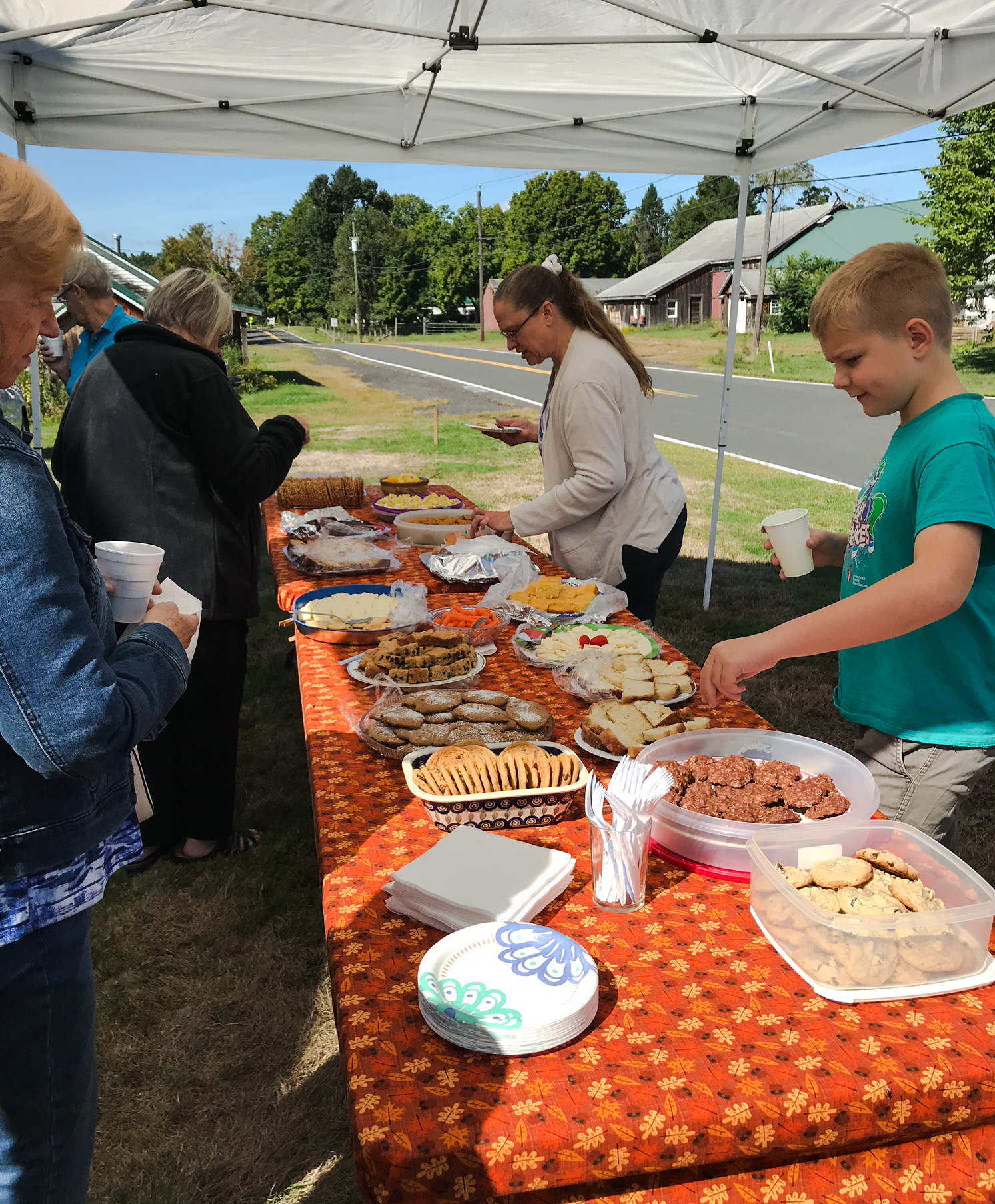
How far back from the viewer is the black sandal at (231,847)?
3225 mm

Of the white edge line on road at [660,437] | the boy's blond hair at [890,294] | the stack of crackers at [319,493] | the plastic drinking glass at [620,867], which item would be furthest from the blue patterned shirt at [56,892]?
the white edge line on road at [660,437]

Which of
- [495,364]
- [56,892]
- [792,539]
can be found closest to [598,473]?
[792,539]

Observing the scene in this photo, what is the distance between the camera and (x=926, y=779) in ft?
5.80

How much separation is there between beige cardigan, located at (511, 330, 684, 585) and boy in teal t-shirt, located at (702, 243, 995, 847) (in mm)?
1208

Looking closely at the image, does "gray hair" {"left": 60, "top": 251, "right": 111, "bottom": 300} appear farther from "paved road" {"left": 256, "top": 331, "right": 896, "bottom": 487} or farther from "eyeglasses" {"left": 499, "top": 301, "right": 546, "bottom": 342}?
"paved road" {"left": 256, "top": 331, "right": 896, "bottom": 487}

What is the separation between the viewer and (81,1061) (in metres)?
1.30

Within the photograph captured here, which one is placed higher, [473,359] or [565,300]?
[565,300]

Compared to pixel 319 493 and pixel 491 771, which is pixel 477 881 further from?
pixel 319 493

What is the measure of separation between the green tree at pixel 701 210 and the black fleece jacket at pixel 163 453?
255 ft

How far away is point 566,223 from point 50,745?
7495 cm

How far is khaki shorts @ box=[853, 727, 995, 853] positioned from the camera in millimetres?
1741

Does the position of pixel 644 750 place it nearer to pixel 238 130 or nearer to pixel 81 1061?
pixel 81 1061

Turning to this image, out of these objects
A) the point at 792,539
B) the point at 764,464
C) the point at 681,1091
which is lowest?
the point at 764,464

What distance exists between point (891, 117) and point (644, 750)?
155 inches
